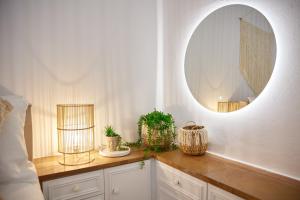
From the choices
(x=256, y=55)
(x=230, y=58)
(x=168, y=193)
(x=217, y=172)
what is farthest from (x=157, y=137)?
(x=256, y=55)

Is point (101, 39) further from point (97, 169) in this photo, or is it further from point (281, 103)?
point (281, 103)

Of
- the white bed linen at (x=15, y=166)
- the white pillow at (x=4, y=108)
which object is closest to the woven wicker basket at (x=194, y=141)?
the white bed linen at (x=15, y=166)

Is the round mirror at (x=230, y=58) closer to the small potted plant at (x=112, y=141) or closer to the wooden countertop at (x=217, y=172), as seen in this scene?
the wooden countertop at (x=217, y=172)

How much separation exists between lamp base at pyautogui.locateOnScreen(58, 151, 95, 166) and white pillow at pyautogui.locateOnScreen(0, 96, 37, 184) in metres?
0.33

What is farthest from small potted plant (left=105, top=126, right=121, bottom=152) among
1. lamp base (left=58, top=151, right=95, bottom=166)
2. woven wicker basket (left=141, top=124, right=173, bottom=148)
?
woven wicker basket (left=141, top=124, right=173, bottom=148)

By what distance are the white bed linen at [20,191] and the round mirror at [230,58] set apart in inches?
51.2

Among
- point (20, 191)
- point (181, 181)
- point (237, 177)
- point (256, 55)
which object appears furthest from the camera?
point (181, 181)

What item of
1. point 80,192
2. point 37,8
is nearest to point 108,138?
point 80,192

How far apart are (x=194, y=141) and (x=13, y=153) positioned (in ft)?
3.86

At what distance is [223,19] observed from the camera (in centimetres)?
175

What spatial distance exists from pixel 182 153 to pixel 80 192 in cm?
81

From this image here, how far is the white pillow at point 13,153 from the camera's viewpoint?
1.26 m

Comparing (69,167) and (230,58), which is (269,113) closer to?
(230,58)

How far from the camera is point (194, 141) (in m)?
1.78
